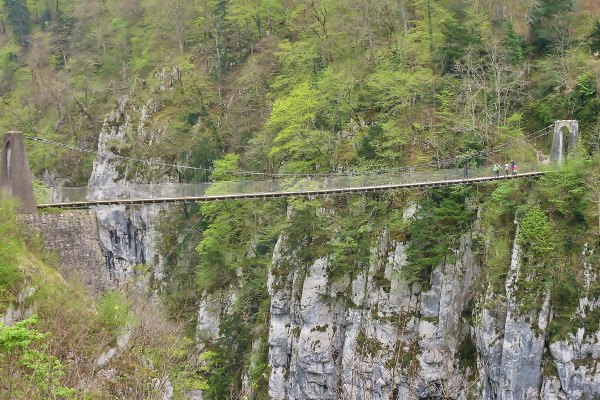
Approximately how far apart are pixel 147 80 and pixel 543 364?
2815cm

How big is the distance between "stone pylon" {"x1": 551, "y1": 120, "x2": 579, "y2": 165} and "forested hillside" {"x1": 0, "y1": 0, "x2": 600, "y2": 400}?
2.22 feet

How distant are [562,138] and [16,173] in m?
15.8

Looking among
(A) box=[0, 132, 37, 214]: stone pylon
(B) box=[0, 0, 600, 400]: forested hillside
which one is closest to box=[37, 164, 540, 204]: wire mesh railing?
(B) box=[0, 0, 600, 400]: forested hillside

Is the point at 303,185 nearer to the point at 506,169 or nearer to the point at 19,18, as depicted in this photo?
the point at 506,169

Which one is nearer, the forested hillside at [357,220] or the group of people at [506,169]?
the forested hillside at [357,220]

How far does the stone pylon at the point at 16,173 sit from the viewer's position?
14.3m

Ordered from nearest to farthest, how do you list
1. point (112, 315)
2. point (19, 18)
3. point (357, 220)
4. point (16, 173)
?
point (112, 315), point (16, 173), point (357, 220), point (19, 18)

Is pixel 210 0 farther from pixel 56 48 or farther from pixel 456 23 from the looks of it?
pixel 456 23

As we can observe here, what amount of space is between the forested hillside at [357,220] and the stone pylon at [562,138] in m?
0.68

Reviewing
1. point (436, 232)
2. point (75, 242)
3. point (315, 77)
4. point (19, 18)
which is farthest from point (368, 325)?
point (19, 18)

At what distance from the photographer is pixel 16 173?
47.1ft

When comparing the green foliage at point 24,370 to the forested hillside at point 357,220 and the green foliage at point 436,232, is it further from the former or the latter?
the green foliage at point 436,232

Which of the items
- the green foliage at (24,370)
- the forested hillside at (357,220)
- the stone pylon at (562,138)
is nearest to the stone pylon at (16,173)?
the forested hillside at (357,220)

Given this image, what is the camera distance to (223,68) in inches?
1417
